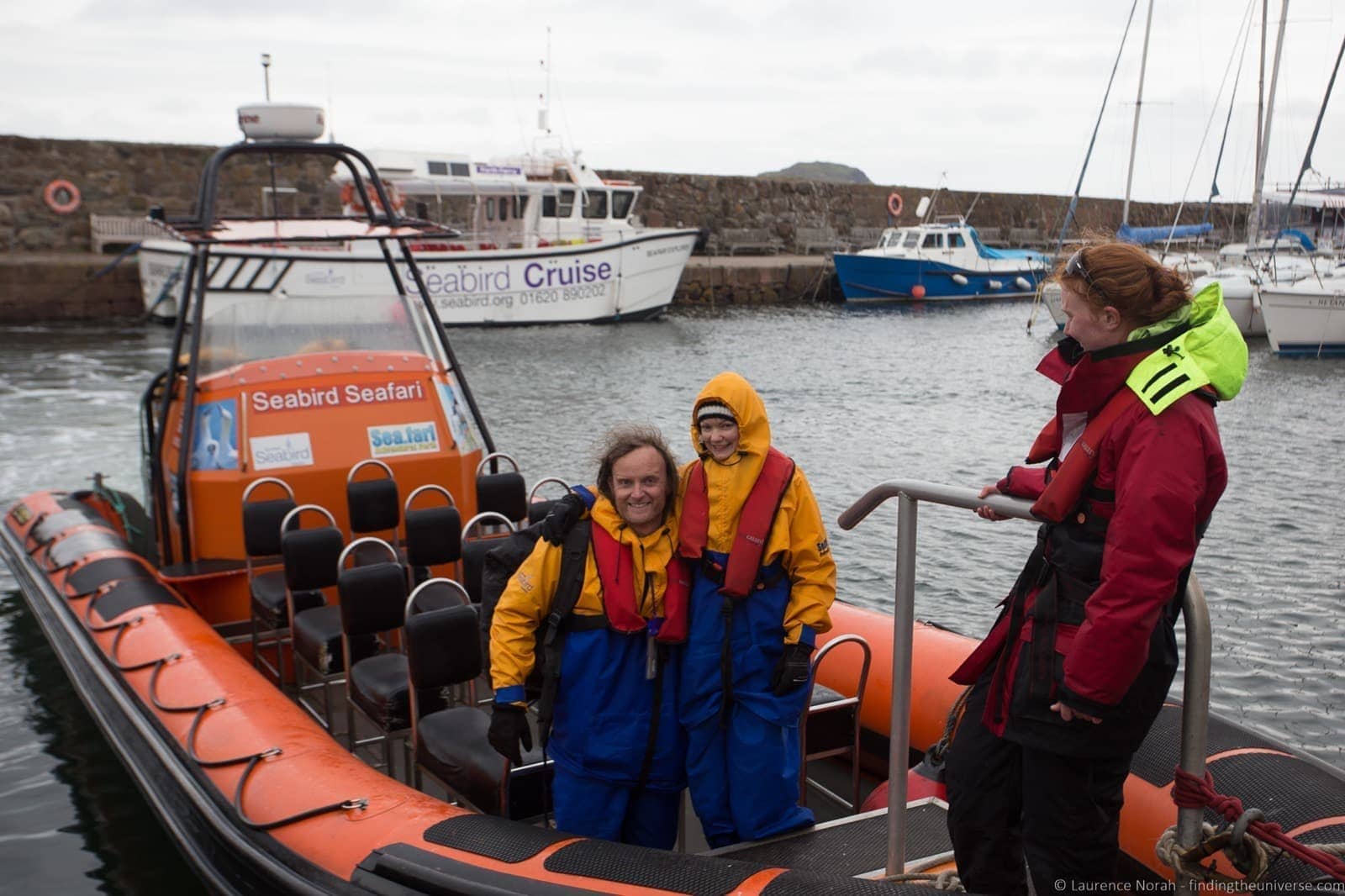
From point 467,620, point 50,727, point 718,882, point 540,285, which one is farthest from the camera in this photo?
point 540,285

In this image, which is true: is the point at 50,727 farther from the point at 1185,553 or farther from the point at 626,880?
the point at 1185,553

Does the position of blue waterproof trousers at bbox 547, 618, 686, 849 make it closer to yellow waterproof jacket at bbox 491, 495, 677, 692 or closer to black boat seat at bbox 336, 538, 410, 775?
yellow waterproof jacket at bbox 491, 495, 677, 692

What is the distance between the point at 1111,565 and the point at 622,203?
78.3 feet

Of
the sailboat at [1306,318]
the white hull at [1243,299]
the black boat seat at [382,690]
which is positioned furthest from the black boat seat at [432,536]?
the white hull at [1243,299]

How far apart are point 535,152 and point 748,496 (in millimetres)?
23222

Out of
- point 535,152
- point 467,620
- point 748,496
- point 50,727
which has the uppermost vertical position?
point 535,152

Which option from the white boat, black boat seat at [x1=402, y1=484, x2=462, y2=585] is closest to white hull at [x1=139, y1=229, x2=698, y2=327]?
the white boat

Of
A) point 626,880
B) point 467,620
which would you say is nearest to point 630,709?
point 626,880

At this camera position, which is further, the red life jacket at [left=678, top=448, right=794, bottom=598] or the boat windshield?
the boat windshield

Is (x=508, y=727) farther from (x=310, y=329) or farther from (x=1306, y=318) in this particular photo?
(x=1306, y=318)

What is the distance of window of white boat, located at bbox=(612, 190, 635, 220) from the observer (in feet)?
81.6

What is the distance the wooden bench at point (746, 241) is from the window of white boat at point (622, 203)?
9.25 m

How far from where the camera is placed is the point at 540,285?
2289 cm

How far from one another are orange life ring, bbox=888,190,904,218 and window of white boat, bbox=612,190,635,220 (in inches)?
684
